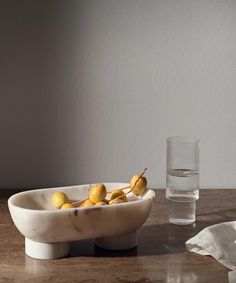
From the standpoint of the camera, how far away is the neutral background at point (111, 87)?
177 centimetres

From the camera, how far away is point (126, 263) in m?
1.20

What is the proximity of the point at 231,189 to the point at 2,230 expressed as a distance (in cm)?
73

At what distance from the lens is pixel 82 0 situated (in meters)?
1.76

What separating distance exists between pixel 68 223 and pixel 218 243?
30 cm

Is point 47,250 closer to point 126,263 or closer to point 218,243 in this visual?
point 126,263

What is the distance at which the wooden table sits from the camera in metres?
1.13

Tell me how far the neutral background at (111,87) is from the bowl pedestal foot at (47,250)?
610 mm

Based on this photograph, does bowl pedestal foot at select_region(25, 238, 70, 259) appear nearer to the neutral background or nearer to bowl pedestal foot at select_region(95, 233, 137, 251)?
bowl pedestal foot at select_region(95, 233, 137, 251)

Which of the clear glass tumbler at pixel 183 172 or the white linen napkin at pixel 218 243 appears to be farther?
the clear glass tumbler at pixel 183 172

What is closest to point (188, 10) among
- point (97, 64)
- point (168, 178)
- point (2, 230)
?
point (97, 64)

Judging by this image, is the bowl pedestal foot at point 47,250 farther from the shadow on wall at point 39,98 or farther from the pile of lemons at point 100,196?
the shadow on wall at point 39,98

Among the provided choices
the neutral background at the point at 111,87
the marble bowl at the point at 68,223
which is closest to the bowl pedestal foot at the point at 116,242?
the marble bowl at the point at 68,223

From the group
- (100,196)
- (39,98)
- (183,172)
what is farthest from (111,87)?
(100,196)

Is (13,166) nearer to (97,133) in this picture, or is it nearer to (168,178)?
(97,133)
